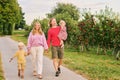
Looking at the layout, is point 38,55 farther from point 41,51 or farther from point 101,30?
point 101,30

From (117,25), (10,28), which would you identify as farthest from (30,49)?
(10,28)

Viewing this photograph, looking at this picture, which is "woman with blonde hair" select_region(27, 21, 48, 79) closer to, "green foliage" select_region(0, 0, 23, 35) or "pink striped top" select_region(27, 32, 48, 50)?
"pink striped top" select_region(27, 32, 48, 50)

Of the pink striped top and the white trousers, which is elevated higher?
the pink striped top

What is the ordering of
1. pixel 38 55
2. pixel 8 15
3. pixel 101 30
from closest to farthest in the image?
pixel 38 55 → pixel 101 30 → pixel 8 15

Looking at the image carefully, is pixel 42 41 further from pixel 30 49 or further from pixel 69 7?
pixel 69 7

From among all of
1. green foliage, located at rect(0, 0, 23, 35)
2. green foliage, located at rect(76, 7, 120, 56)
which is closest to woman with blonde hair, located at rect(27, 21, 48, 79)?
green foliage, located at rect(76, 7, 120, 56)

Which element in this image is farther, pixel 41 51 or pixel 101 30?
pixel 101 30

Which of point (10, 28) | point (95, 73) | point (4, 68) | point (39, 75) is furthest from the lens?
point (10, 28)

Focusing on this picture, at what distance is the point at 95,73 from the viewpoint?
13289 millimetres

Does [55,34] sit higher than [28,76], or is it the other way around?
[55,34]

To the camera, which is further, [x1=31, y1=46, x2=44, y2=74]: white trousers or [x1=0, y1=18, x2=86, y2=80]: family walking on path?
[x1=31, y1=46, x2=44, y2=74]: white trousers

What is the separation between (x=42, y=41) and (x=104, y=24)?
583 inches

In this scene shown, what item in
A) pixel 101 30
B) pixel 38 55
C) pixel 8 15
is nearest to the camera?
pixel 38 55

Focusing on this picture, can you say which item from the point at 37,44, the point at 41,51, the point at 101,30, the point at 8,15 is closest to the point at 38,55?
the point at 41,51
